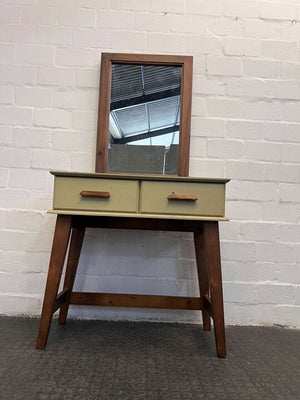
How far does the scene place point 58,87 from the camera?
1711mm

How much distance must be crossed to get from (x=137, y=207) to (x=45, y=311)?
1.85 feet

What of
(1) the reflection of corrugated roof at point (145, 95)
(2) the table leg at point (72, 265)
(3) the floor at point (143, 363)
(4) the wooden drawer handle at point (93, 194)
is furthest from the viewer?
(1) the reflection of corrugated roof at point (145, 95)

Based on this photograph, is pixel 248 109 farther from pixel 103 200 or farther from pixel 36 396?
pixel 36 396

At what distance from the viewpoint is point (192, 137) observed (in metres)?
1.69

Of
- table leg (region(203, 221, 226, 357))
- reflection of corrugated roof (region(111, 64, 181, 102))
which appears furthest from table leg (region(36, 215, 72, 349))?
reflection of corrugated roof (region(111, 64, 181, 102))

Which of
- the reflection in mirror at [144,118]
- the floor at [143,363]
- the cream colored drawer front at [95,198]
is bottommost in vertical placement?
the floor at [143,363]

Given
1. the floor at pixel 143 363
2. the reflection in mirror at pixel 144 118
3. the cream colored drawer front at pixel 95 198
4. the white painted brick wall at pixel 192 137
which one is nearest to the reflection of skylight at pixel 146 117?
the reflection in mirror at pixel 144 118

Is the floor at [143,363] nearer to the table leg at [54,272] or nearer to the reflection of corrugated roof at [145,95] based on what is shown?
the table leg at [54,272]

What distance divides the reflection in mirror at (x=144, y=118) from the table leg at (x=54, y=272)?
470 millimetres

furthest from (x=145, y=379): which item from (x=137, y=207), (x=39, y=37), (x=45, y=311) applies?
(x=39, y=37)

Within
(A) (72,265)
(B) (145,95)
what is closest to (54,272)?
(A) (72,265)

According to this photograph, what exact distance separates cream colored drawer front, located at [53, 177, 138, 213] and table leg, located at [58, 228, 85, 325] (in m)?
0.35

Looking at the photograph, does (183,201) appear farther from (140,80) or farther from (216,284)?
(140,80)

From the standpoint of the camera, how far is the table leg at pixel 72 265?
154 centimetres
